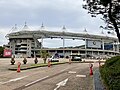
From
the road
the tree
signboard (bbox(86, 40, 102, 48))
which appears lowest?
the road

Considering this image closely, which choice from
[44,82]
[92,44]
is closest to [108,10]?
[44,82]

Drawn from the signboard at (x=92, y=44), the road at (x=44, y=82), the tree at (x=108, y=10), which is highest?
the signboard at (x=92, y=44)

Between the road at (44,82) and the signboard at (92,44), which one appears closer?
the road at (44,82)

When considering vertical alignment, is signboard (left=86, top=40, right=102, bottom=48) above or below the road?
above

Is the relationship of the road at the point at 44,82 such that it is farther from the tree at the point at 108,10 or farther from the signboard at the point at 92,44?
the signboard at the point at 92,44

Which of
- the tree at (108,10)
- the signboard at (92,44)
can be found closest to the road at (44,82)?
the tree at (108,10)

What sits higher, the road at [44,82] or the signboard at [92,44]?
the signboard at [92,44]

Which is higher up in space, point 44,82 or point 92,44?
point 92,44

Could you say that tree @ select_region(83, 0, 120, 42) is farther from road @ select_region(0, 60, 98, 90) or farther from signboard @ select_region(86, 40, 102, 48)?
signboard @ select_region(86, 40, 102, 48)

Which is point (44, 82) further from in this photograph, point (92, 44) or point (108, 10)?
point (92, 44)

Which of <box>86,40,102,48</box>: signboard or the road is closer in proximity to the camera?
the road

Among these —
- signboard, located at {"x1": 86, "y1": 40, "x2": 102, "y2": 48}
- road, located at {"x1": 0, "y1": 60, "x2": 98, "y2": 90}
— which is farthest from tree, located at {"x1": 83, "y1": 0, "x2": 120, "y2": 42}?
signboard, located at {"x1": 86, "y1": 40, "x2": 102, "y2": 48}

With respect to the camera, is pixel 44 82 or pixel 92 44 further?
pixel 92 44

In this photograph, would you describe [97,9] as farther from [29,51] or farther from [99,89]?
[29,51]
